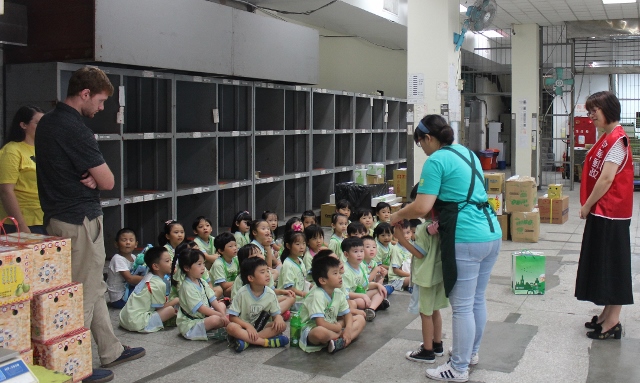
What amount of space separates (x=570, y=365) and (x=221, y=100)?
560cm

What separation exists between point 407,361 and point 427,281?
647 millimetres

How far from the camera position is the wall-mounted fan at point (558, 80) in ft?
49.7

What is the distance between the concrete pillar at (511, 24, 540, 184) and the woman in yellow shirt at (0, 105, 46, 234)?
1192cm

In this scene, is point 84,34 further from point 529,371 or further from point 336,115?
point 336,115

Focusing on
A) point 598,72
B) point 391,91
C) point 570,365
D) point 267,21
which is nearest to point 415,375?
point 570,365

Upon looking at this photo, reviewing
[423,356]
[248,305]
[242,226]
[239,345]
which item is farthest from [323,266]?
[242,226]

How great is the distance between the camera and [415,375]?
4180 mm

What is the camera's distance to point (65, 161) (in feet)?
12.7

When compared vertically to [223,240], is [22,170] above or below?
above

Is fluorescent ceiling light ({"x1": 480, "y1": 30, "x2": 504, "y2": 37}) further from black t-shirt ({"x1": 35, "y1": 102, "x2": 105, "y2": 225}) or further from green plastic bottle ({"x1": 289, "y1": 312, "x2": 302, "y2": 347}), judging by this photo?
black t-shirt ({"x1": 35, "y1": 102, "x2": 105, "y2": 225})

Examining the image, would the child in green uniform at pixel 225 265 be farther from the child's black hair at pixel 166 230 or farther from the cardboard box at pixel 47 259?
the cardboard box at pixel 47 259

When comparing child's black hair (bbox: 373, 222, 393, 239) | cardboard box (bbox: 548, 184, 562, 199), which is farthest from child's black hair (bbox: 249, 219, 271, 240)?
cardboard box (bbox: 548, 184, 562, 199)

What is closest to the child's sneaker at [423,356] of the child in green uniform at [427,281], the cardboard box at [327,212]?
the child in green uniform at [427,281]

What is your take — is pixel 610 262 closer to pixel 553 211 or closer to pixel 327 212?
pixel 327 212
